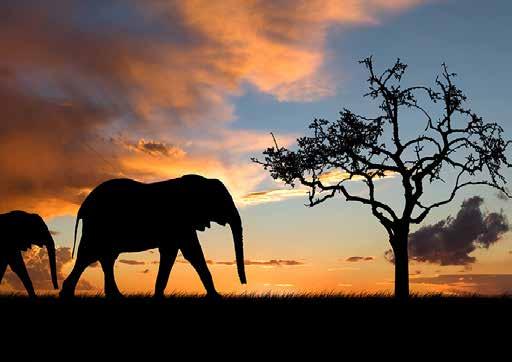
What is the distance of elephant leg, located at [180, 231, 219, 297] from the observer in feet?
65.7

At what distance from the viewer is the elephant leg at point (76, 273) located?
70.1 ft

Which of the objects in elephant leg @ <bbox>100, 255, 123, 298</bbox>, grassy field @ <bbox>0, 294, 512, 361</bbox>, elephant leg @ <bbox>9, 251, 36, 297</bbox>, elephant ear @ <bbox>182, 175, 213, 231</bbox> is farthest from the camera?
elephant leg @ <bbox>9, 251, 36, 297</bbox>

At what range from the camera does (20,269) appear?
2680 centimetres

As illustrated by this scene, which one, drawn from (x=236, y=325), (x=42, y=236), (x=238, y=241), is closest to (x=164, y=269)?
(x=238, y=241)

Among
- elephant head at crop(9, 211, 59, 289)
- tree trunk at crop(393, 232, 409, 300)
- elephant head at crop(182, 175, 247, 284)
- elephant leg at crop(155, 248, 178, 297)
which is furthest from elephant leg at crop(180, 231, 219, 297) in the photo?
tree trunk at crop(393, 232, 409, 300)

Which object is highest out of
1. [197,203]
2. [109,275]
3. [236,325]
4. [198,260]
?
[197,203]

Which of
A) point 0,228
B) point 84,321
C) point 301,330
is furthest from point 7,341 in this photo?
point 0,228

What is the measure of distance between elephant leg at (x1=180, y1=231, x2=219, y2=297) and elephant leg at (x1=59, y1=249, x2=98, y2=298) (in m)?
3.51

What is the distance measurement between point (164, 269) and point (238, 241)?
2919 mm

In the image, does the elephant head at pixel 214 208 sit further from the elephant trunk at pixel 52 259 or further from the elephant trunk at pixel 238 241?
the elephant trunk at pixel 52 259

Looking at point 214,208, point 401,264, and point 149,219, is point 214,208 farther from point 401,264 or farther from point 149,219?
point 401,264

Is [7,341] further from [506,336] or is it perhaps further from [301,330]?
[506,336]

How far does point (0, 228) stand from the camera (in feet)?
91.0

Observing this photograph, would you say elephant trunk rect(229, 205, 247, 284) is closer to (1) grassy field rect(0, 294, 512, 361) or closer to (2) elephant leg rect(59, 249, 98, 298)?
(1) grassy field rect(0, 294, 512, 361)
